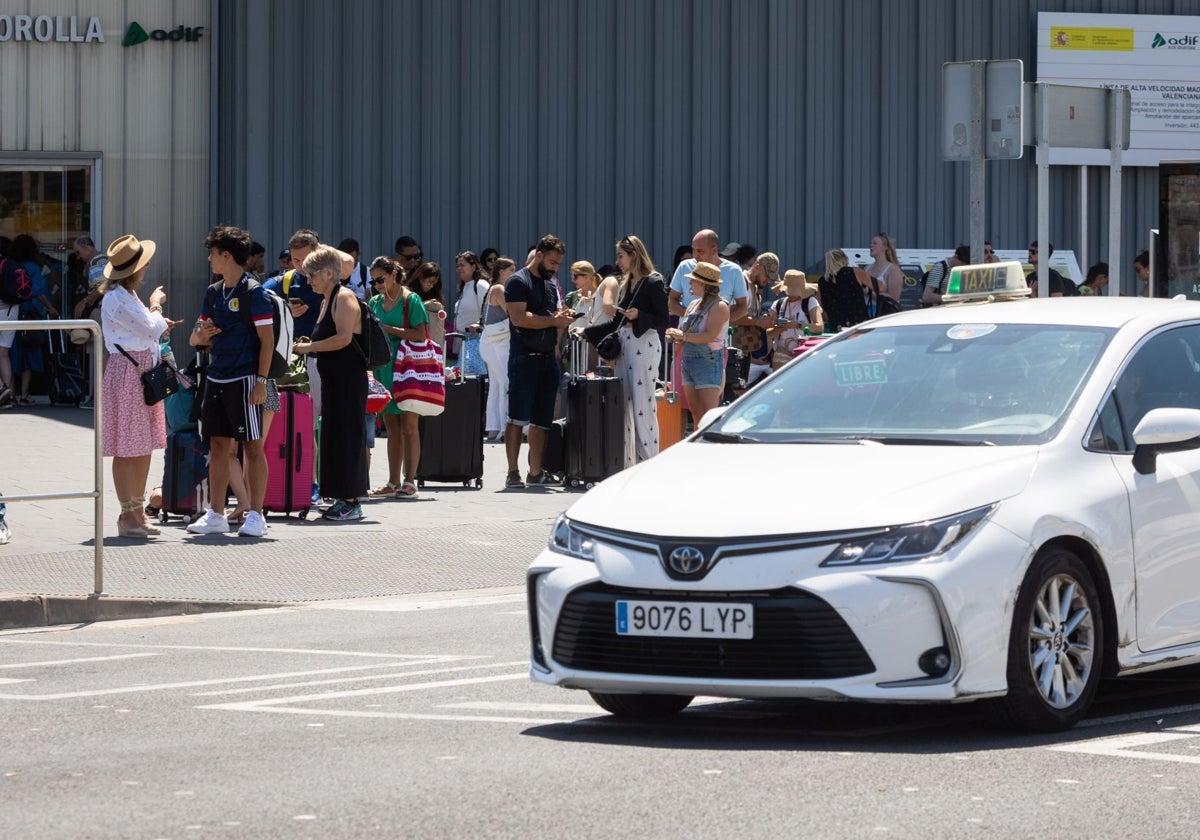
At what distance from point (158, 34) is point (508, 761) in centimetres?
2064

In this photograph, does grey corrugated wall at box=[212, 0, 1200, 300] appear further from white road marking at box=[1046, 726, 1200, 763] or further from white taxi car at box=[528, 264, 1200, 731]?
white road marking at box=[1046, 726, 1200, 763]

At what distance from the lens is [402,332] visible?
1670 centimetres

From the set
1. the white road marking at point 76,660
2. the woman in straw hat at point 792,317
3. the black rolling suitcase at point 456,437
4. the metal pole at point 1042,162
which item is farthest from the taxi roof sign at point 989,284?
the woman in straw hat at point 792,317

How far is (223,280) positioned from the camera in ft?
46.2

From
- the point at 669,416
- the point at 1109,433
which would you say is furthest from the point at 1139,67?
the point at 1109,433

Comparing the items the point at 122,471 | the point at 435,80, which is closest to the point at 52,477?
the point at 122,471

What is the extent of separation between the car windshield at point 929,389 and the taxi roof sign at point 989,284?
1.38 m

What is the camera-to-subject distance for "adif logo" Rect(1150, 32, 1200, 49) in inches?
1217

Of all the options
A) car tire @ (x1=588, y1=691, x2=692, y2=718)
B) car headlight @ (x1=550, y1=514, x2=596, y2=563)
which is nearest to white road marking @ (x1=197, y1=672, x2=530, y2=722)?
car tire @ (x1=588, y1=691, x2=692, y2=718)

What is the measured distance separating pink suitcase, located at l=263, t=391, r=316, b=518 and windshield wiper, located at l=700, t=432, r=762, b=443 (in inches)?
267

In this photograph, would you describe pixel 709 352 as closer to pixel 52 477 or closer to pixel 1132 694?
pixel 52 477

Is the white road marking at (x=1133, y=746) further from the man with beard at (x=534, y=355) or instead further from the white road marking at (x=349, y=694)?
the man with beard at (x=534, y=355)

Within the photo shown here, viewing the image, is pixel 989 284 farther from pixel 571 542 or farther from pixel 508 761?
pixel 508 761

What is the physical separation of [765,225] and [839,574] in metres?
A: 22.4
